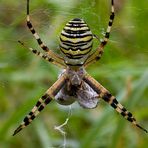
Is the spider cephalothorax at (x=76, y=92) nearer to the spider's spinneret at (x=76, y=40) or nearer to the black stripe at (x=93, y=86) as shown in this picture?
the black stripe at (x=93, y=86)

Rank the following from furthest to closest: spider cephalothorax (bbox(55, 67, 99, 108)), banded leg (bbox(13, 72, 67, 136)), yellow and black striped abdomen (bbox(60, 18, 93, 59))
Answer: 1. banded leg (bbox(13, 72, 67, 136))
2. spider cephalothorax (bbox(55, 67, 99, 108))
3. yellow and black striped abdomen (bbox(60, 18, 93, 59))

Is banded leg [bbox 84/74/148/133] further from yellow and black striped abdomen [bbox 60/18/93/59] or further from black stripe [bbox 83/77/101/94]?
yellow and black striped abdomen [bbox 60/18/93/59]

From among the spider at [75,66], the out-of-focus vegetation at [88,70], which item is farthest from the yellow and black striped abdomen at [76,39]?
the out-of-focus vegetation at [88,70]

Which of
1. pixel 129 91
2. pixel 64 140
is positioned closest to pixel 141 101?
pixel 129 91

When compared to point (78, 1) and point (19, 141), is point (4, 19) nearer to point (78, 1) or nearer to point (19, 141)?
point (78, 1)

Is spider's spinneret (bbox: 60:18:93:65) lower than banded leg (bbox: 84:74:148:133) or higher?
higher

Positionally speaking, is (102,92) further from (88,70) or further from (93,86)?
(88,70)

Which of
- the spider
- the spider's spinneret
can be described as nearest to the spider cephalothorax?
the spider
